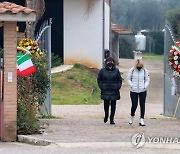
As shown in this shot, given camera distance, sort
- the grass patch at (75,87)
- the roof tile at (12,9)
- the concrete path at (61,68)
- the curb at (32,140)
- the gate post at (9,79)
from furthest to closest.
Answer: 1. the concrete path at (61,68)
2. the grass patch at (75,87)
3. the gate post at (9,79)
4. the roof tile at (12,9)
5. the curb at (32,140)

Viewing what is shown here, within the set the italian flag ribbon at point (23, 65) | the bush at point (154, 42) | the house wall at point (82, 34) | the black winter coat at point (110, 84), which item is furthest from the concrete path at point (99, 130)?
the bush at point (154, 42)

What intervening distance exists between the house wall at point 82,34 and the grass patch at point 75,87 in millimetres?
1318

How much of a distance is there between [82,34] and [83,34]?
0.05m

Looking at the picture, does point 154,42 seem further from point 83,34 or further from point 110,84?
point 110,84

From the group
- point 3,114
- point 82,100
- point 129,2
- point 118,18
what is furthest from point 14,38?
point 129,2

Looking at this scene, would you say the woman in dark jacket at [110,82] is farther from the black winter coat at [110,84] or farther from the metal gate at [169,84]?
the metal gate at [169,84]

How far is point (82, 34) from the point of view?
34.5 m

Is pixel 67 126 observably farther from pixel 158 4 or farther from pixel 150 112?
pixel 158 4

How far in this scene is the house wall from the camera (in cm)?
3422

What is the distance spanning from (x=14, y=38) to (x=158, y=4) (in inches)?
2836

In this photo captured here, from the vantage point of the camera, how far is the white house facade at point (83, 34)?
112 feet

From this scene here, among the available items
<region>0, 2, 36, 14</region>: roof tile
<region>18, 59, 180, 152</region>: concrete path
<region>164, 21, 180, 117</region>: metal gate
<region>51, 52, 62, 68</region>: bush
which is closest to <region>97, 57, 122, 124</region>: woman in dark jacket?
<region>18, 59, 180, 152</region>: concrete path

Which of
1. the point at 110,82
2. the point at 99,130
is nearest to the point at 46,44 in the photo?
the point at 110,82

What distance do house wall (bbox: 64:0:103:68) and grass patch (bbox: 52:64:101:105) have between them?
1318 millimetres
